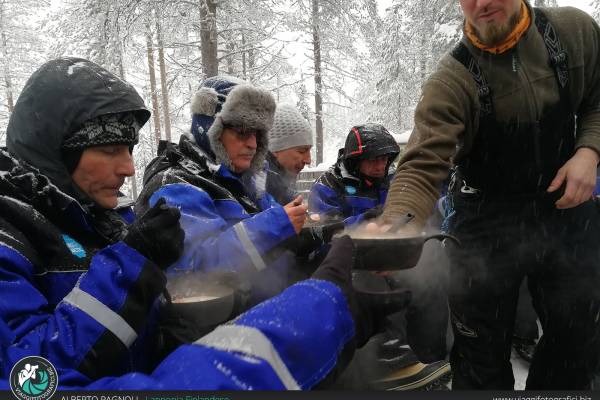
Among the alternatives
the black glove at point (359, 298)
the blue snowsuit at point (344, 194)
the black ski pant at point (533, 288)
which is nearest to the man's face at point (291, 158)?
the blue snowsuit at point (344, 194)

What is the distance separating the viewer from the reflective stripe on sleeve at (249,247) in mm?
2242

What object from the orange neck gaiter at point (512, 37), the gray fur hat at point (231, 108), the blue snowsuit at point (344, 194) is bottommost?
the blue snowsuit at point (344, 194)

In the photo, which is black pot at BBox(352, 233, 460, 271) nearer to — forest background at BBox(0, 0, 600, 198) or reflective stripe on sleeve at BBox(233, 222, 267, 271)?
reflective stripe on sleeve at BBox(233, 222, 267, 271)

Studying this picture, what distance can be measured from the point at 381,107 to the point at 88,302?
22478mm

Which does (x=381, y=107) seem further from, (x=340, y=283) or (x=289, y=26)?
(x=340, y=283)

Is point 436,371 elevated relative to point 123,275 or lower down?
lower down

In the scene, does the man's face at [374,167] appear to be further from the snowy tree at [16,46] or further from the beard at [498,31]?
the snowy tree at [16,46]

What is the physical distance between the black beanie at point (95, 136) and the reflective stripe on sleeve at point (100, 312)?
630mm

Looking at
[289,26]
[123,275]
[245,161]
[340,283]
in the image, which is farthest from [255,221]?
[289,26]

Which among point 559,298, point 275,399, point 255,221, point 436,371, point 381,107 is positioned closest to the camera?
point 275,399

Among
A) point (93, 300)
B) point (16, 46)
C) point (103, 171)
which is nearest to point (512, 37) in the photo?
point (103, 171)

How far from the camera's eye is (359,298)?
1.20 metres

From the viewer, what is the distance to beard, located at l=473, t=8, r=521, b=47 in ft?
6.64

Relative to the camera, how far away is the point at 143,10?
9203 mm
